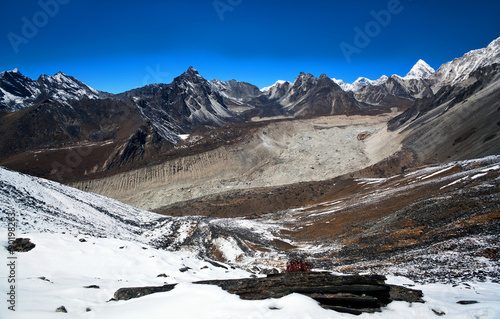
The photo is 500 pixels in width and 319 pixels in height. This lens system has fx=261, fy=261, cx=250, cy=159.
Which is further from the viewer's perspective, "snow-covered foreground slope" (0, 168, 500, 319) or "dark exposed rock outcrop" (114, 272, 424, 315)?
"dark exposed rock outcrop" (114, 272, 424, 315)

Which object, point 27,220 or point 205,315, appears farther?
point 27,220

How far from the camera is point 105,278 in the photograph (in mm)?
11977

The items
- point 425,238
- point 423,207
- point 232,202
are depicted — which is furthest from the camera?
point 232,202

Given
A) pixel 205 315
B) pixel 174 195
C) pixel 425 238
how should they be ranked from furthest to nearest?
pixel 174 195 < pixel 425 238 < pixel 205 315

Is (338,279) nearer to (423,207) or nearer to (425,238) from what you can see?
(425,238)

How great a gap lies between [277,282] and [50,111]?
426 ft

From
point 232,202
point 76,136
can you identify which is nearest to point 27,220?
point 232,202

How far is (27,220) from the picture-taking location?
16531mm

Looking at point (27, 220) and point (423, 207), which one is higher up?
point (27, 220)

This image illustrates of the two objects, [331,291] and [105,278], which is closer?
[331,291]

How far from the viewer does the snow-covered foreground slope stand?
7.57 meters

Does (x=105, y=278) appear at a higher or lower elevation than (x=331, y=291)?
higher

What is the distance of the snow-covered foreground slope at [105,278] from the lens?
7.57 meters

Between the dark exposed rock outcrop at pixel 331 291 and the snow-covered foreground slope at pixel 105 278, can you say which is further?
the dark exposed rock outcrop at pixel 331 291
